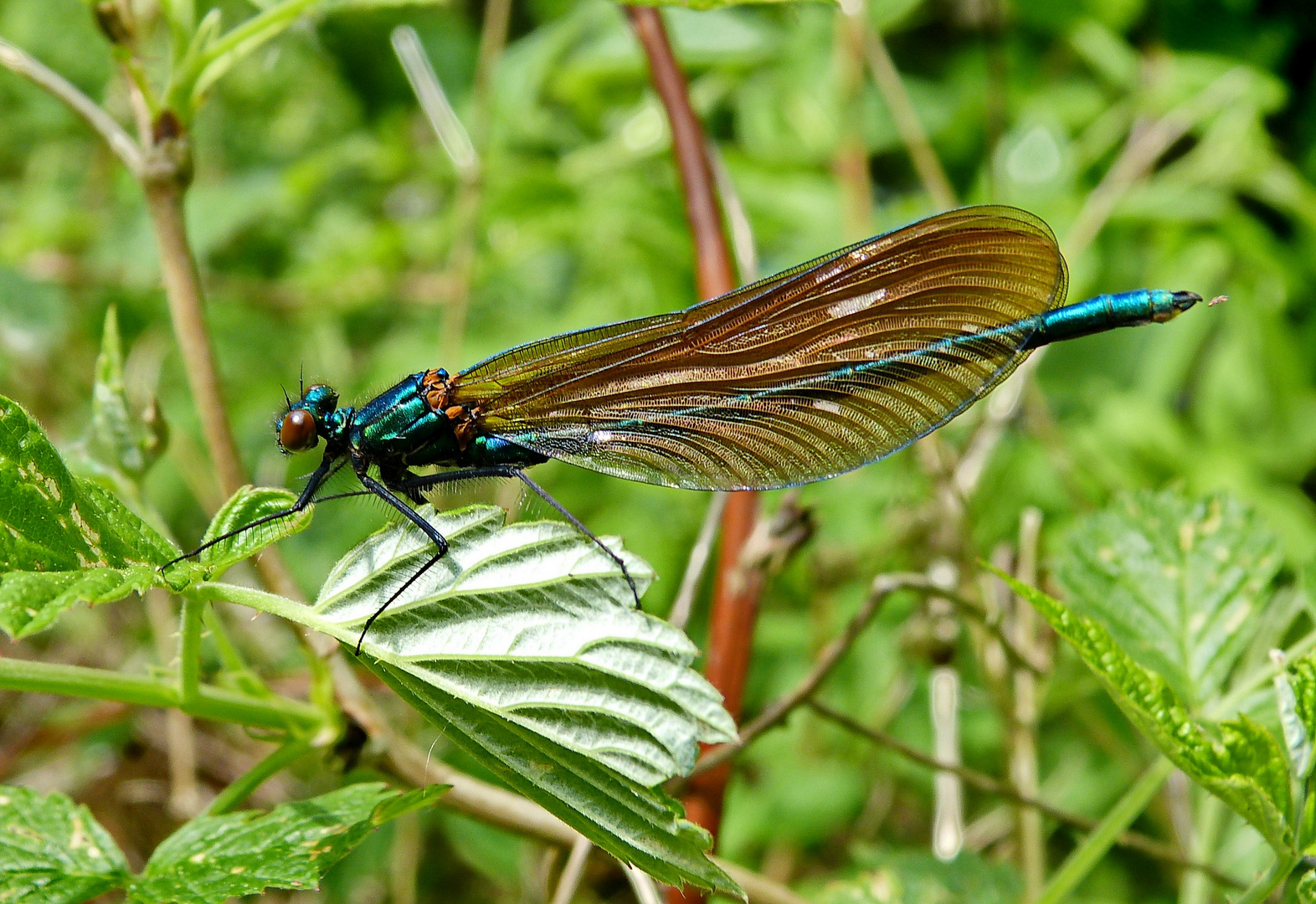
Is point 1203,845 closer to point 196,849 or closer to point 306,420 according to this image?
point 196,849

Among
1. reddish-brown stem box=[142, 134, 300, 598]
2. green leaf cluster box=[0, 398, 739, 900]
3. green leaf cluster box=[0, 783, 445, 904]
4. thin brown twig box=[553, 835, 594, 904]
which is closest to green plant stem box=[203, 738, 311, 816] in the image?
green leaf cluster box=[0, 783, 445, 904]

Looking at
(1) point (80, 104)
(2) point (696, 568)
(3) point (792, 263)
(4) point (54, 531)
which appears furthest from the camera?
(3) point (792, 263)

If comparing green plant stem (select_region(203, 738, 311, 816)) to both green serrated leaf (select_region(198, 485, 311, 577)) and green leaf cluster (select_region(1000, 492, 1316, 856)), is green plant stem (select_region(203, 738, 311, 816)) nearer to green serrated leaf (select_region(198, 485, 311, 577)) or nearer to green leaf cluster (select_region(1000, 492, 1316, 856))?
green serrated leaf (select_region(198, 485, 311, 577))

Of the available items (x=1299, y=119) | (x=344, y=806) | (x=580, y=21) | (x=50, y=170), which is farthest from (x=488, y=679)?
(x=50, y=170)

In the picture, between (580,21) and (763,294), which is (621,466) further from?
(580,21)

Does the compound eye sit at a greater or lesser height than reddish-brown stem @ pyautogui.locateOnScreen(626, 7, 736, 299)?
lesser

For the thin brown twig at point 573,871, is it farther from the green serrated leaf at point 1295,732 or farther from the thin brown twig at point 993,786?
the green serrated leaf at point 1295,732

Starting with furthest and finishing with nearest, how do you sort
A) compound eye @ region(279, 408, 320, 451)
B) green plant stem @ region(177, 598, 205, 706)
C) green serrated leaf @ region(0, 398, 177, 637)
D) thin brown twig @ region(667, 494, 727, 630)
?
compound eye @ region(279, 408, 320, 451)
thin brown twig @ region(667, 494, 727, 630)
green plant stem @ region(177, 598, 205, 706)
green serrated leaf @ region(0, 398, 177, 637)

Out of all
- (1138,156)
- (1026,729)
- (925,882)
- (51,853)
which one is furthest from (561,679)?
(1138,156)
